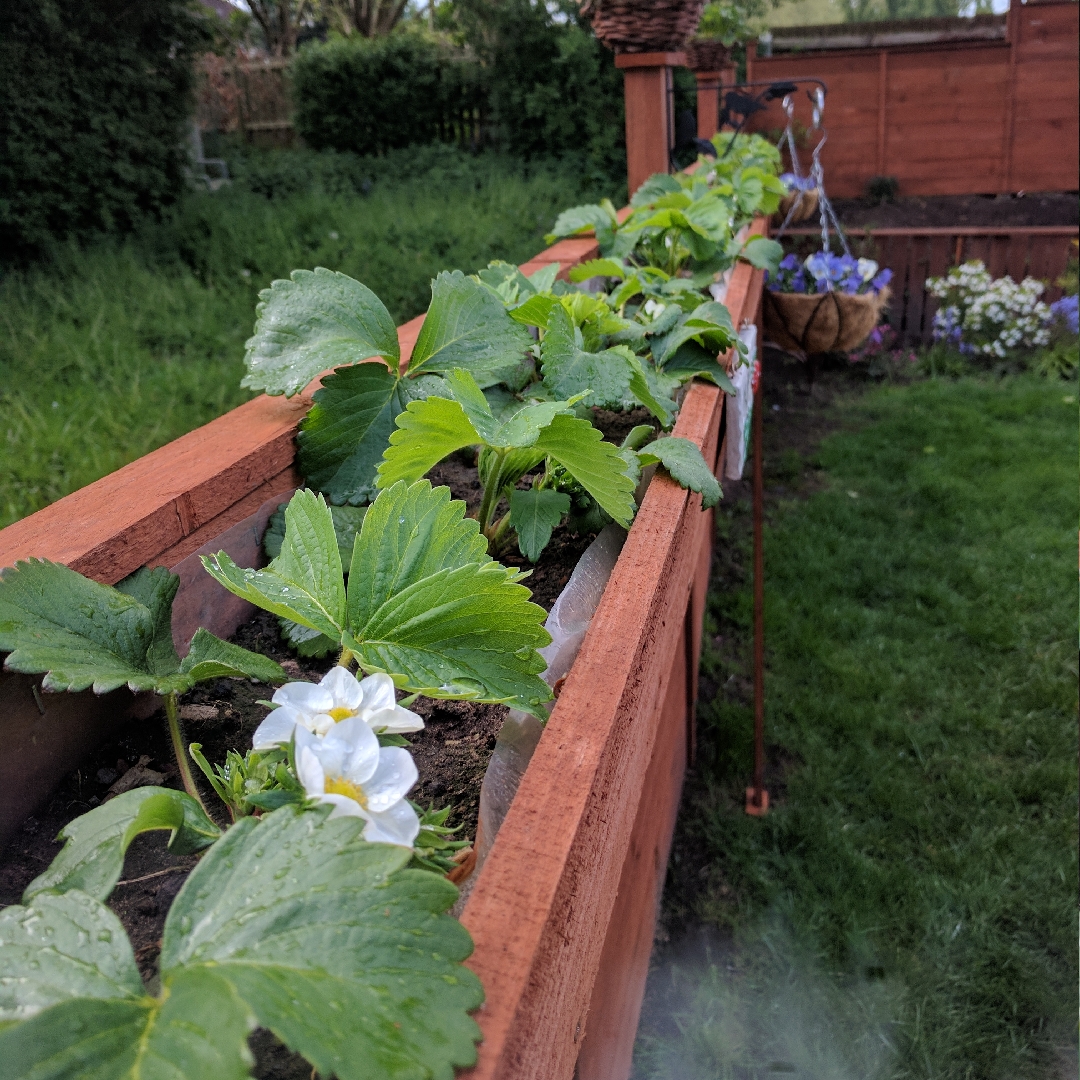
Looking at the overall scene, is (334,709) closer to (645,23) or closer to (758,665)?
(758,665)

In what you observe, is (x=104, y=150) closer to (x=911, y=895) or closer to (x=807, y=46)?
(x=911, y=895)

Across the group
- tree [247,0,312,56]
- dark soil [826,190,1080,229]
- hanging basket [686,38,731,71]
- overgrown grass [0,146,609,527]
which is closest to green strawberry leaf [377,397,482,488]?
overgrown grass [0,146,609,527]

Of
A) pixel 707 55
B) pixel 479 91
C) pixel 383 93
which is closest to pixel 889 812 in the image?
pixel 707 55

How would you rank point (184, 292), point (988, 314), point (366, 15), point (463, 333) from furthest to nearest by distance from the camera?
point (366, 15), point (988, 314), point (184, 292), point (463, 333)

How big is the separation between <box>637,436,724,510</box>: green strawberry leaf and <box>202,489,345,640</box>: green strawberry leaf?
1.52 feet

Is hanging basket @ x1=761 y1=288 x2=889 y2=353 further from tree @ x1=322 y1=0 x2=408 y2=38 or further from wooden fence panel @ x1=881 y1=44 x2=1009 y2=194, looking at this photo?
tree @ x1=322 y1=0 x2=408 y2=38

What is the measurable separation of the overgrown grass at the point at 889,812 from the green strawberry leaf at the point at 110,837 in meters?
1.53

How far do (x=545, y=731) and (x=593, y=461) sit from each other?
0.38 metres

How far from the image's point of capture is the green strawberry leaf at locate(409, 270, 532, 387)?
118cm

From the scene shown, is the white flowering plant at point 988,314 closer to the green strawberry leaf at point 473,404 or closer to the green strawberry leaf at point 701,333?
the green strawberry leaf at point 701,333

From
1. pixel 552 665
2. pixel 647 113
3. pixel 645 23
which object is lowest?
pixel 552 665

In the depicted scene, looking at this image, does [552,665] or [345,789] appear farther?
[552,665]

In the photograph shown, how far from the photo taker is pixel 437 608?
0.71m

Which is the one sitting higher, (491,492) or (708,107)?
(708,107)
